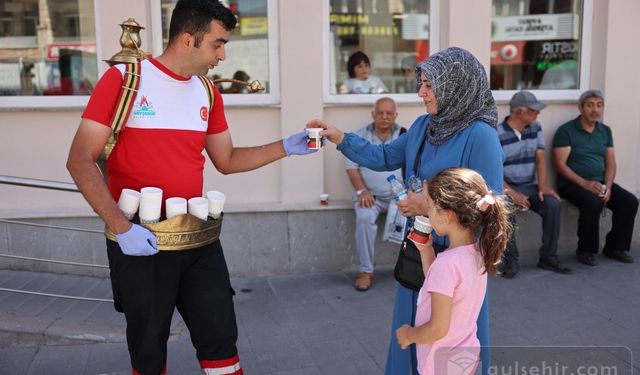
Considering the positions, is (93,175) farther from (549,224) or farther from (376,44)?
(549,224)

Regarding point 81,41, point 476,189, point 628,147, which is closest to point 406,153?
point 476,189

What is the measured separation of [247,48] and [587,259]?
3.90m

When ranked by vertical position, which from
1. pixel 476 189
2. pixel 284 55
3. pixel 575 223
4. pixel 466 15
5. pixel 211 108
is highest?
pixel 466 15

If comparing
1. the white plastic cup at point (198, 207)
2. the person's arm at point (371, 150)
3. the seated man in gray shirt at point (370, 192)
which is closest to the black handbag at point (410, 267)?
the person's arm at point (371, 150)

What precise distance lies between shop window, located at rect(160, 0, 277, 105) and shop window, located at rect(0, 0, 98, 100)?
0.84 metres

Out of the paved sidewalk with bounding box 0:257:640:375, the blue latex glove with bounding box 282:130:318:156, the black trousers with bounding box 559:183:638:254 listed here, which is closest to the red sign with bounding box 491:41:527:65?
the black trousers with bounding box 559:183:638:254

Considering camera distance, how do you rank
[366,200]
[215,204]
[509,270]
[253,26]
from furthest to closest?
1. [253,26]
2. [509,270]
3. [366,200]
4. [215,204]

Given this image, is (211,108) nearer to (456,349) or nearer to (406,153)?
(406,153)

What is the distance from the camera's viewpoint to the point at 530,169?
5656mm

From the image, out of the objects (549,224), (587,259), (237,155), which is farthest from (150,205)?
(587,259)

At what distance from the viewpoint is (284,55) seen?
5273mm

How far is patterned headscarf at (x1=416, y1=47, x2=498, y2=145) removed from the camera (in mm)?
2439

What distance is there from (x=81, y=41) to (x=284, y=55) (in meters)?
1.92

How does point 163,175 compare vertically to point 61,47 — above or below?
below
